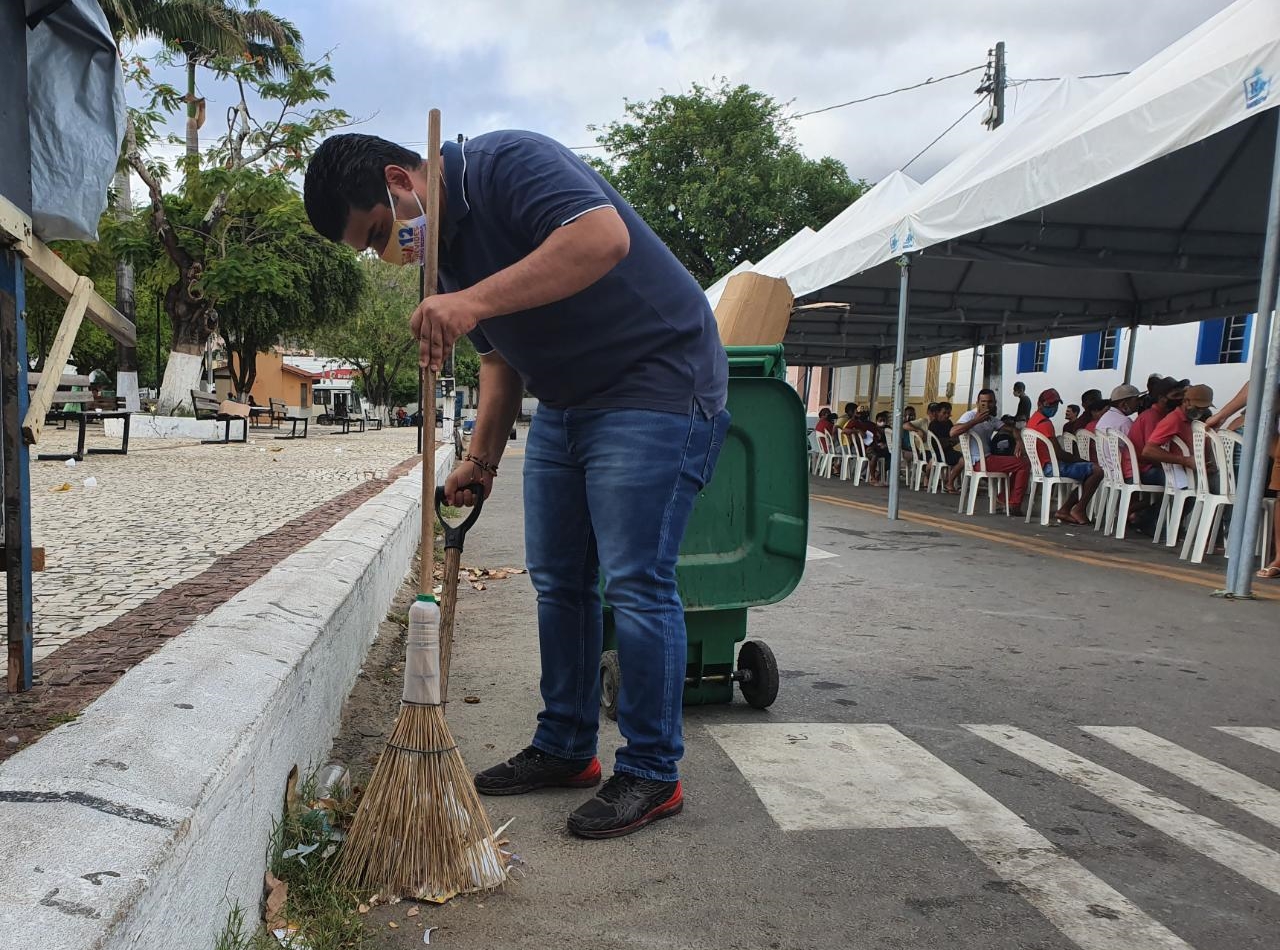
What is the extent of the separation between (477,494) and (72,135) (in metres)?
1.32

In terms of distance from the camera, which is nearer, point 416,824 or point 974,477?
point 416,824

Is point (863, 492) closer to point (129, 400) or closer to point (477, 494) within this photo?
point (477, 494)

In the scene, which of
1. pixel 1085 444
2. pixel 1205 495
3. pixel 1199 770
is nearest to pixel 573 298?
pixel 1199 770

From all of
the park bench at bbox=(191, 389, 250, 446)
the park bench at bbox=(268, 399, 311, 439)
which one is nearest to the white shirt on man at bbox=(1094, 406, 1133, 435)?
the park bench at bbox=(191, 389, 250, 446)

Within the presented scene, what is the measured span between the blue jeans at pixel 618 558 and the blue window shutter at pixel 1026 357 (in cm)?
2089

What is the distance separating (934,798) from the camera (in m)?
2.61

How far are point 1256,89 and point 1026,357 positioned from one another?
17.5 m

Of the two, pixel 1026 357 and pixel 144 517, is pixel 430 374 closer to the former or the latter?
pixel 144 517

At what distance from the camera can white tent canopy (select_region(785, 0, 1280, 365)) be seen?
5.62 metres

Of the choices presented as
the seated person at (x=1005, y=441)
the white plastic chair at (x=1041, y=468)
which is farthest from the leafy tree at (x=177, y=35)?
the white plastic chair at (x=1041, y=468)

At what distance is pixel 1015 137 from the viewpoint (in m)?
8.33

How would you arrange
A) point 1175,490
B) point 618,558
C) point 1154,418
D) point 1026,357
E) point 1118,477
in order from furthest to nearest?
point 1026,357, point 1118,477, point 1154,418, point 1175,490, point 618,558

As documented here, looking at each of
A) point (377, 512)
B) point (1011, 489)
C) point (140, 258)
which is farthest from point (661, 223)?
point (377, 512)

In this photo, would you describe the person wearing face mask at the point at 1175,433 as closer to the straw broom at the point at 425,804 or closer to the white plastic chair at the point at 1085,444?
the white plastic chair at the point at 1085,444
